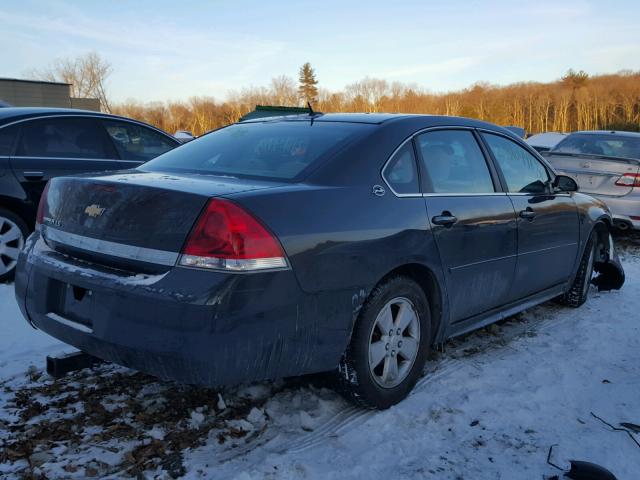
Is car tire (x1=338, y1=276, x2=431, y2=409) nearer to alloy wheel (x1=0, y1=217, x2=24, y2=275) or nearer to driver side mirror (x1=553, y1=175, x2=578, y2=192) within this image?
driver side mirror (x1=553, y1=175, x2=578, y2=192)

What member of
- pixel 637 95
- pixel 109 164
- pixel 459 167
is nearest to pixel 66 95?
pixel 109 164

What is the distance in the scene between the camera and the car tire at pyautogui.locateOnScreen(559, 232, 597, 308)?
4910 mm

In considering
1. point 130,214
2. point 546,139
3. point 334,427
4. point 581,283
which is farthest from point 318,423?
point 546,139

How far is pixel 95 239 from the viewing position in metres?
2.52

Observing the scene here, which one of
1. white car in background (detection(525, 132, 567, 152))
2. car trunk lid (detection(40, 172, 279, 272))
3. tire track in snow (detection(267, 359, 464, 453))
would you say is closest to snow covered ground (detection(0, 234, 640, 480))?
tire track in snow (detection(267, 359, 464, 453))

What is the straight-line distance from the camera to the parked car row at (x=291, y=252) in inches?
89.2

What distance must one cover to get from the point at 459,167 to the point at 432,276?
0.81 meters

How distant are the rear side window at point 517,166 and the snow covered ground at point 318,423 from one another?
1.21m

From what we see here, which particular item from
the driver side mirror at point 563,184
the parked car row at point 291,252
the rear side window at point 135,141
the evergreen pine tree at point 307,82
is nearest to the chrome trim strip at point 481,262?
the parked car row at point 291,252

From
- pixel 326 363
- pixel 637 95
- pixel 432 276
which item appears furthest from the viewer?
pixel 637 95

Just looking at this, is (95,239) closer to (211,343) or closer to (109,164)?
(211,343)

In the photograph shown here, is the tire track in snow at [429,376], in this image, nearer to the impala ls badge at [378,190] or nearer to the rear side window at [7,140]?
the impala ls badge at [378,190]

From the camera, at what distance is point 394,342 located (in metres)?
2.98

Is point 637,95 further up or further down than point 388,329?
further up
